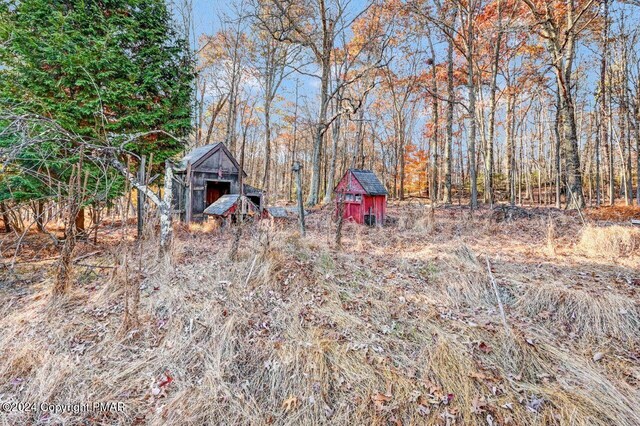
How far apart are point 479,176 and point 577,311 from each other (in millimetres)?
27257

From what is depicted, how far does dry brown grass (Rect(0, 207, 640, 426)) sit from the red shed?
5.71 metres

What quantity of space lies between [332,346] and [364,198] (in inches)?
311

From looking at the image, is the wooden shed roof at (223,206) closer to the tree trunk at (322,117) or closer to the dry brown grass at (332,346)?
the dry brown grass at (332,346)

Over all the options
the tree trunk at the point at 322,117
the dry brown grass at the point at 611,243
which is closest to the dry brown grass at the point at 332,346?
the dry brown grass at the point at 611,243

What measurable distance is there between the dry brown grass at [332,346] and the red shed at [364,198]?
5.71 metres

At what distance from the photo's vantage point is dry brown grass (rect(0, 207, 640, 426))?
247cm

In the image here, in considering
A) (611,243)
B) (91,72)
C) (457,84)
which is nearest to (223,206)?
(91,72)

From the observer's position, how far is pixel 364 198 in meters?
10.5

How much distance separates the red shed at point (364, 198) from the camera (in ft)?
34.4

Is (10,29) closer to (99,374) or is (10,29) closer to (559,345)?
A: (99,374)

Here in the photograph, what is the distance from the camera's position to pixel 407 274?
4.84 metres

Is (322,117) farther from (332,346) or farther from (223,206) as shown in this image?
(332,346)

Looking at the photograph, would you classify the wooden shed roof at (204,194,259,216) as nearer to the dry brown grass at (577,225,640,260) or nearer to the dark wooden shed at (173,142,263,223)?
the dark wooden shed at (173,142,263,223)

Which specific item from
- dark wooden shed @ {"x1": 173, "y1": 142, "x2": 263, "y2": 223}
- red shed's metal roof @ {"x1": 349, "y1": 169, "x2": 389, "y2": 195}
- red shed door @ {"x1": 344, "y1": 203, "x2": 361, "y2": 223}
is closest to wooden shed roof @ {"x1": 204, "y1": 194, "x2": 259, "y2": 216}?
dark wooden shed @ {"x1": 173, "y1": 142, "x2": 263, "y2": 223}
